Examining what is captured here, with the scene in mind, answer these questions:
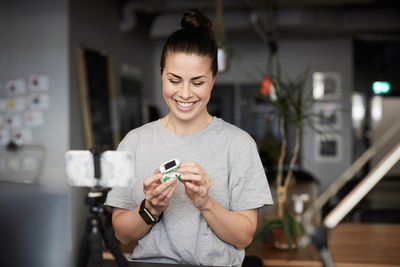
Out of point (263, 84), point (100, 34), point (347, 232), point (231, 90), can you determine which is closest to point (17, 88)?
point (100, 34)

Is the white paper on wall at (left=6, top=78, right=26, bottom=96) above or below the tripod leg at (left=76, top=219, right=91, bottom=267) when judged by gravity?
above

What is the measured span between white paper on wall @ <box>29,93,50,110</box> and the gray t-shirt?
11.5 ft

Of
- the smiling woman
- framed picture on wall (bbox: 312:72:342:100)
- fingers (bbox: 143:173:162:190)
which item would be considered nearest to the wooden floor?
the smiling woman

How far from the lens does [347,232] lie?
2967mm

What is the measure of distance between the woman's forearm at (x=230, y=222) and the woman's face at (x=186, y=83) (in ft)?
0.96

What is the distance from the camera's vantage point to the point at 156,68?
8852 millimetres

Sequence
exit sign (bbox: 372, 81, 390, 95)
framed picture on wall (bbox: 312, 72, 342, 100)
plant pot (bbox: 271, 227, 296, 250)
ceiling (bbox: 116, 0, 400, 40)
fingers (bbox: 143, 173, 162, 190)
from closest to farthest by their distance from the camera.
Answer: fingers (bbox: 143, 173, 162, 190) → plant pot (bbox: 271, 227, 296, 250) → ceiling (bbox: 116, 0, 400, 40) → exit sign (bbox: 372, 81, 390, 95) → framed picture on wall (bbox: 312, 72, 342, 100)

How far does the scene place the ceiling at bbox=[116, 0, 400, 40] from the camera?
6471mm

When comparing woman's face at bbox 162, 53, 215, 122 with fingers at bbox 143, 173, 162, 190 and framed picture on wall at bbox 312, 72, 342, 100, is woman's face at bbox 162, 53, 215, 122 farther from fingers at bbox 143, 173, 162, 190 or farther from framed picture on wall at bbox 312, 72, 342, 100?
framed picture on wall at bbox 312, 72, 342, 100

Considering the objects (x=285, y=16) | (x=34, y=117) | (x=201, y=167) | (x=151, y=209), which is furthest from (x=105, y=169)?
(x=285, y=16)

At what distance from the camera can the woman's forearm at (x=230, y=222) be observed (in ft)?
4.33

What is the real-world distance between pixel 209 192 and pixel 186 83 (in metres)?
0.36

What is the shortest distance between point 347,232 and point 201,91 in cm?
204

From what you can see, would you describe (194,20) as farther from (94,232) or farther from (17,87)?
(17,87)
